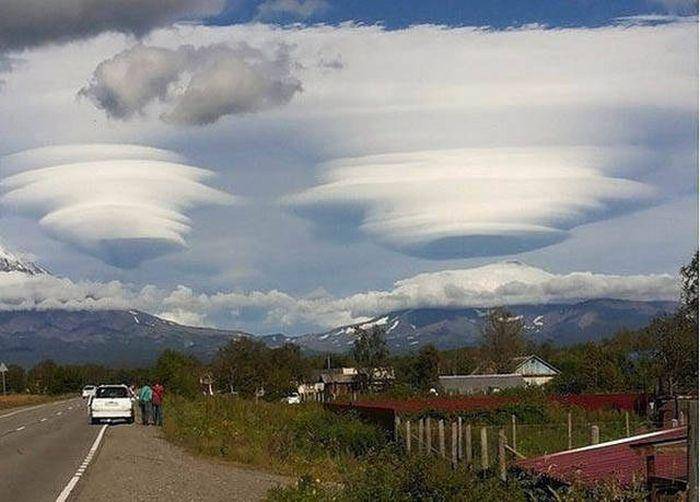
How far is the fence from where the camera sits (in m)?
29.4

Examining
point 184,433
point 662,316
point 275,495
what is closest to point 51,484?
point 275,495

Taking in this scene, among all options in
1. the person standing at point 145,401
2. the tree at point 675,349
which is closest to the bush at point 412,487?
the person standing at point 145,401

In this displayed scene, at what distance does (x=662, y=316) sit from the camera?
62.8m

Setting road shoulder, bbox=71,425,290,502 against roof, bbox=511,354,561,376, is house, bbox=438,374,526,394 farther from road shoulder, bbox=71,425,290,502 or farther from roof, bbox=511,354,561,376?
road shoulder, bbox=71,425,290,502

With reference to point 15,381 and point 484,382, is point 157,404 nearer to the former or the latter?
point 484,382

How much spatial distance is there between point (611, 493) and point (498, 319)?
10801 centimetres

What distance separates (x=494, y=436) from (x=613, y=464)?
1028 inches

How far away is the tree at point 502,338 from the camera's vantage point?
121438 mm

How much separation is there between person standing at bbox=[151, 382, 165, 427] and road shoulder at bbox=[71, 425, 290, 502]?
12909 millimetres

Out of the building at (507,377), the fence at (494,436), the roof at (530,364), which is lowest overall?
the fence at (494,436)

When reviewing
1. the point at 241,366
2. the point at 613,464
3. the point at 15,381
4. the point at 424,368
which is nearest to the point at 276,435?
A: the point at 613,464

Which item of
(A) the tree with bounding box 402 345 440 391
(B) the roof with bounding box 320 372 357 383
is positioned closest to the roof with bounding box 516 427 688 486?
(A) the tree with bounding box 402 345 440 391

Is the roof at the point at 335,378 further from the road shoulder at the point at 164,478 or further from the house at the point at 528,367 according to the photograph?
the road shoulder at the point at 164,478

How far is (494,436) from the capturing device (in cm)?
4169
